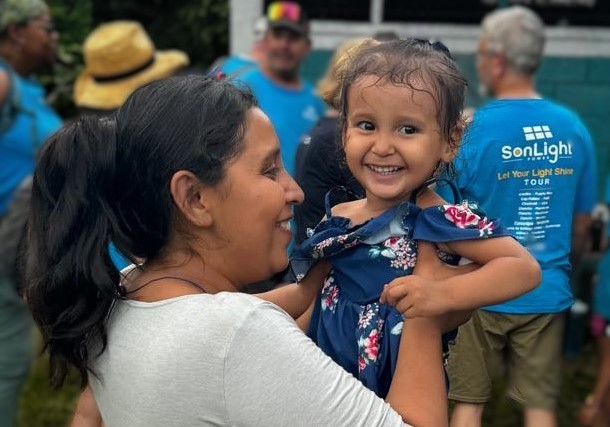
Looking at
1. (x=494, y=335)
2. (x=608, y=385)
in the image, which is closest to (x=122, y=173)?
(x=494, y=335)

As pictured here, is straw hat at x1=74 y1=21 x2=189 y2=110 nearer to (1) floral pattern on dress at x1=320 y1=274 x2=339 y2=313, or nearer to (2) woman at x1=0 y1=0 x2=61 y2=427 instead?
(2) woman at x1=0 y1=0 x2=61 y2=427

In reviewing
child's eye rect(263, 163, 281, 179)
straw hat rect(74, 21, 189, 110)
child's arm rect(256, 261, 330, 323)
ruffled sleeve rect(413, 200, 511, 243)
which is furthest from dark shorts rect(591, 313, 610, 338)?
child's eye rect(263, 163, 281, 179)

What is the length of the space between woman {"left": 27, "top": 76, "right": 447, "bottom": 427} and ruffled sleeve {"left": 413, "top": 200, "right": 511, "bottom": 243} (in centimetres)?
16

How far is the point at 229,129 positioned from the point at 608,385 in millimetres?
2880

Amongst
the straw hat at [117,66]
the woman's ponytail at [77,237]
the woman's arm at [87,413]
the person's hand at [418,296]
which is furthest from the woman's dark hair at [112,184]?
the straw hat at [117,66]

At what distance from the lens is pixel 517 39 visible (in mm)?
3416

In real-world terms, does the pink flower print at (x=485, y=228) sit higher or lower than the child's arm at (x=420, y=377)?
higher

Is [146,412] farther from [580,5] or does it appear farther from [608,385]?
[580,5]

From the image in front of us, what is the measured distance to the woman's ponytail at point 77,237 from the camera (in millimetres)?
1559

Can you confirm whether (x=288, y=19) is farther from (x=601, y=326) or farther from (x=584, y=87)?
(x=601, y=326)

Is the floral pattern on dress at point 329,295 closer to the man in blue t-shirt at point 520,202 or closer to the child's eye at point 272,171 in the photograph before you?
the child's eye at point 272,171

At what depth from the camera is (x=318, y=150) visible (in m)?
2.75

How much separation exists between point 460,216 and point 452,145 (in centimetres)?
21

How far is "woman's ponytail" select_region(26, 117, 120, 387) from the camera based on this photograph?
1.56 metres
